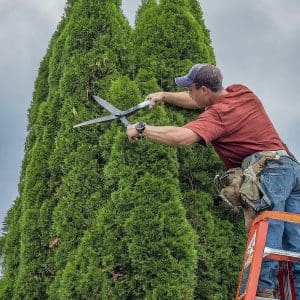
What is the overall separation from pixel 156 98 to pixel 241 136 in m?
0.82

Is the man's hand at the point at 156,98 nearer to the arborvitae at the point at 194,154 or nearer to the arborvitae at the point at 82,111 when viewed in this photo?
the arborvitae at the point at 194,154

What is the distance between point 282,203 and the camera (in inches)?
180

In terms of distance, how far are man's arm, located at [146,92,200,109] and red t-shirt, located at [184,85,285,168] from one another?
44cm

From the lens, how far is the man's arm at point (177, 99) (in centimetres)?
509

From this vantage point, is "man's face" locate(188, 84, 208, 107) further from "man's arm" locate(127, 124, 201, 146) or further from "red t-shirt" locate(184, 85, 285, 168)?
"man's arm" locate(127, 124, 201, 146)

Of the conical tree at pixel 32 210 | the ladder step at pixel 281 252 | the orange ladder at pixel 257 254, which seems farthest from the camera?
the conical tree at pixel 32 210

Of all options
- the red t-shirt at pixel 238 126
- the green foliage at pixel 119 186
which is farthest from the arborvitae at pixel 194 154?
Answer: the red t-shirt at pixel 238 126

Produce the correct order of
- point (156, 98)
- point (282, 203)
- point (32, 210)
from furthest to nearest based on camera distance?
point (32, 210) < point (156, 98) < point (282, 203)

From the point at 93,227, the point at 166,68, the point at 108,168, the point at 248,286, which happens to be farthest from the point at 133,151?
the point at 248,286

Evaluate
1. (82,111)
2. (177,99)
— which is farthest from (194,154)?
(82,111)

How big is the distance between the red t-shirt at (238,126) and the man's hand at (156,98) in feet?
1.54

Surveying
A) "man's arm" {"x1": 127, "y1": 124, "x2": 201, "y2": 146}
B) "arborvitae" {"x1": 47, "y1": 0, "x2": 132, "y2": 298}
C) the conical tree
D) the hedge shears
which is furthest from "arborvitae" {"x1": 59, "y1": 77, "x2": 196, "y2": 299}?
the conical tree

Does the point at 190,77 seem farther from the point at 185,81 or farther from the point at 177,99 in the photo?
the point at 177,99

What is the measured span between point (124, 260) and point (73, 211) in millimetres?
784
